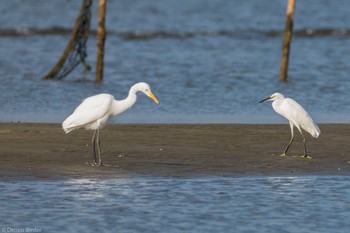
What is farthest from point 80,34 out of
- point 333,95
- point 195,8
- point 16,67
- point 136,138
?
point 195,8

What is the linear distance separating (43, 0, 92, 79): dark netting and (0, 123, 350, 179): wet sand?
28.1 feet

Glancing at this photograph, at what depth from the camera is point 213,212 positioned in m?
11.8

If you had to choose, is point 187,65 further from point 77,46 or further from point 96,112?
point 96,112

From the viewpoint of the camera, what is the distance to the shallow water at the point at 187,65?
22.2 metres

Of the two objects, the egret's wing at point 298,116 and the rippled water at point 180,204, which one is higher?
the egret's wing at point 298,116

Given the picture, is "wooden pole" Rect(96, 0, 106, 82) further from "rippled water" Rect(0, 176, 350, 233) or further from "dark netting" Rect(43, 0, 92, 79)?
"rippled water" Rect(0, 176, 350, 233)

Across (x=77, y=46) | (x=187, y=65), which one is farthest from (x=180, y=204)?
(x=187, y=65)

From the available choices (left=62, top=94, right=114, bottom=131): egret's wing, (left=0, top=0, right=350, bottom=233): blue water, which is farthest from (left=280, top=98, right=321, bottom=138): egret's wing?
(left=62, top=94, right=114, bottom=131): egret's wing

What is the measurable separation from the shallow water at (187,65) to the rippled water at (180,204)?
6.69 metres

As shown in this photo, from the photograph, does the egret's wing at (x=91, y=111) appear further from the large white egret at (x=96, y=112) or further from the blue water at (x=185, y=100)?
the blue water at (x=185, y=100)

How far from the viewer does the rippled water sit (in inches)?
440

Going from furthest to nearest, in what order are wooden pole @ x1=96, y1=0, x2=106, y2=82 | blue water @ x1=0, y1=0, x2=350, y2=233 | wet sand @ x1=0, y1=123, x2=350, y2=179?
1. wooden pole @ x1=96, y1=0, x2=106, y2=82
2. wet sand @ x1=0, y1=123, x2=350, y2=179
3. blue water @ x1=0, y1=0, x2=350, y2=233

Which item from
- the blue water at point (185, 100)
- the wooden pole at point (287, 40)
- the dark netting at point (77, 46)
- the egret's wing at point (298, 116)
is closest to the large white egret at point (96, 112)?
the blue water at point (185, 100)

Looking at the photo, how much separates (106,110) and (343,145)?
13.7 ft
